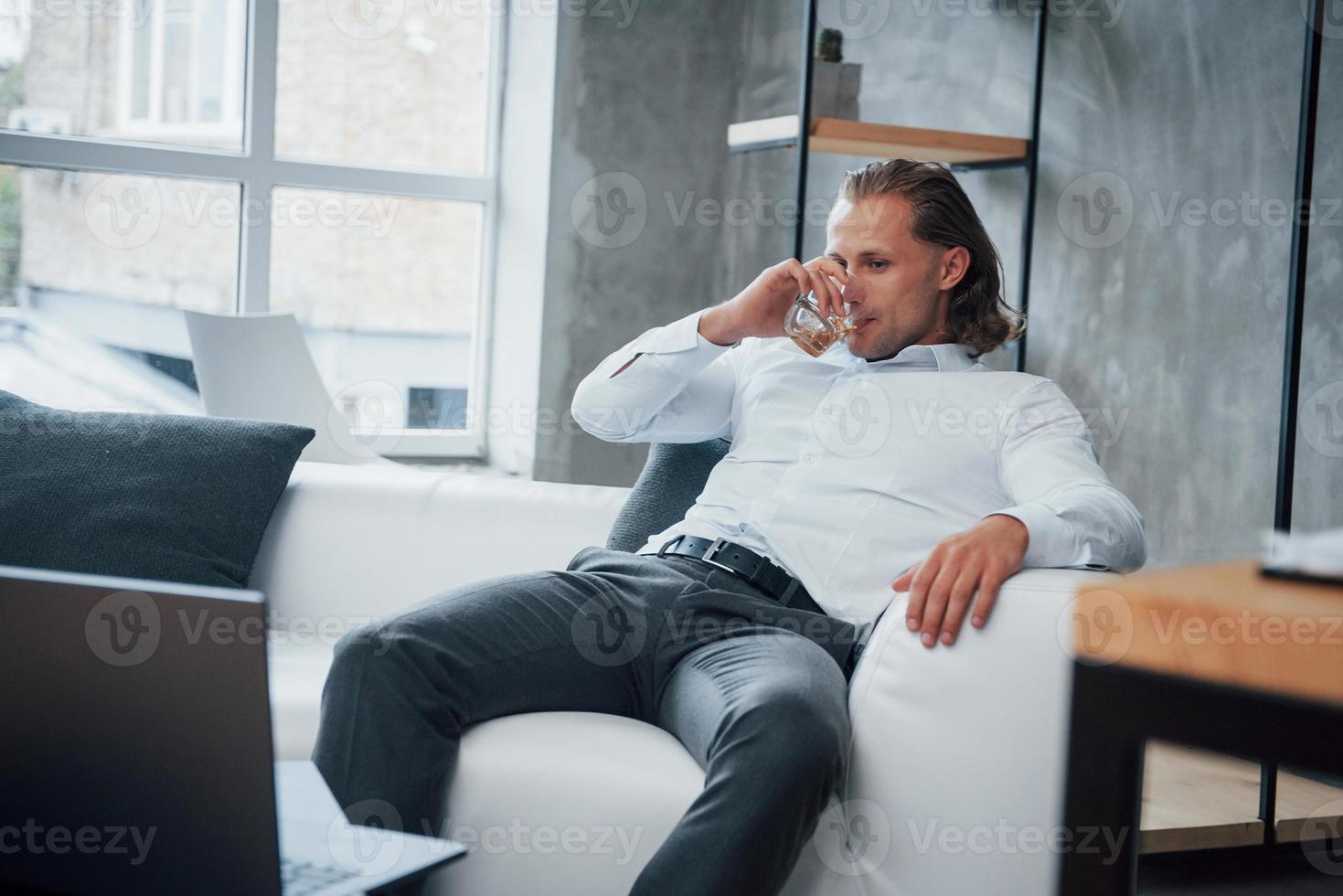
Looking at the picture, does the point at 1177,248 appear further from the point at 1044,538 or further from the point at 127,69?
the point at 127,69

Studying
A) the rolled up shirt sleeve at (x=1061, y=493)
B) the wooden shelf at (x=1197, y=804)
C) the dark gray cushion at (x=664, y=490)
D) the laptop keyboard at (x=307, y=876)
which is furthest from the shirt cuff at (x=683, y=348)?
the laptop keyboard at (x=307, y=876)

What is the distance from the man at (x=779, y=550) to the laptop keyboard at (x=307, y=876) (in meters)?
0.33

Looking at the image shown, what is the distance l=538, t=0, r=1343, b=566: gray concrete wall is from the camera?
2.57 metres

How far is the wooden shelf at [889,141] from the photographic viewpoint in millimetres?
2895

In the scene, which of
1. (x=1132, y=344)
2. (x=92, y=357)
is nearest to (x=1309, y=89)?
(x=1132, y=344)

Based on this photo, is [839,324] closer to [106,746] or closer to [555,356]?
[106,746]

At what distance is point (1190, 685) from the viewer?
0.57 m

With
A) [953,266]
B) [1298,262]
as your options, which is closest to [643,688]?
Result: [953,266]

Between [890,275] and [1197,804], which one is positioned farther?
[1197,804]

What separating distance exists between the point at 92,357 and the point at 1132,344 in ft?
9.93

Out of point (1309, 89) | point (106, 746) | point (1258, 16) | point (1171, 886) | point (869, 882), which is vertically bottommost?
point (1171, 886)

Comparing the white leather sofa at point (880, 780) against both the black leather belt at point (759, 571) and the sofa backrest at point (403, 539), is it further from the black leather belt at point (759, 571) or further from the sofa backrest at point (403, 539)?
the sofa backrest at point (403, 539)

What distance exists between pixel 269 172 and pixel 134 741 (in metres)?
3.33

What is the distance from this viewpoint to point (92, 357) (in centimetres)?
390
